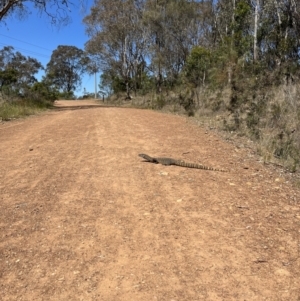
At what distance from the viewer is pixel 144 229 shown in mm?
3973

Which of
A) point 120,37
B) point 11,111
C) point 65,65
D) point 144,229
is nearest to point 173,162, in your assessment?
point 144,229

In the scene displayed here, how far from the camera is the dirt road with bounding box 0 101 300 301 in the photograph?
3.06 meters

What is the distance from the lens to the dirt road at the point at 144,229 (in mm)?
3064

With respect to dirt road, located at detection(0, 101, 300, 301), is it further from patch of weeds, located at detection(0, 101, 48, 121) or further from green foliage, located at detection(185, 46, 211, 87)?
green foliage, located at detection(185, 46, 211, 87)

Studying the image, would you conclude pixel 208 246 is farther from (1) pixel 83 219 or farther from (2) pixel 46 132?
(2) pixel 46 132

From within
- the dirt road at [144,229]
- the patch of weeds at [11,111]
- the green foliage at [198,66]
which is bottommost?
the dirt road at [144,229]

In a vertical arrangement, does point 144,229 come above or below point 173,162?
below

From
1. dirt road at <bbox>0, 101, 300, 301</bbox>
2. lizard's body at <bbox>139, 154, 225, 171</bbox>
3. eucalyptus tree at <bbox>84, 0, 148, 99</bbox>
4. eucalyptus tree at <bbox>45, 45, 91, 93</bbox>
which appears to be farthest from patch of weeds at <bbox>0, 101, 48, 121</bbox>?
eucalyptus tree at <bbox>45, 45, 91, 93</bbox>

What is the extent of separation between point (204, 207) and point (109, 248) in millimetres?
1443

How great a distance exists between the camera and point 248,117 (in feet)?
32.7

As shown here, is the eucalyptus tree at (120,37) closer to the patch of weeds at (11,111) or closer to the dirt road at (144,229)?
the patch of weeds at (11,111)

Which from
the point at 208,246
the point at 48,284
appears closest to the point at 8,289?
the point at 48,284

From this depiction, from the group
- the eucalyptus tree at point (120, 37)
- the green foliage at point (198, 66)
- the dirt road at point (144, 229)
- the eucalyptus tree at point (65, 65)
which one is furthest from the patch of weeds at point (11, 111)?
the eucalyptus tree at point (65, 65)

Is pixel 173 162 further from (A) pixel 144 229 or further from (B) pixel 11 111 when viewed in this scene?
(B) pixel 11 111
